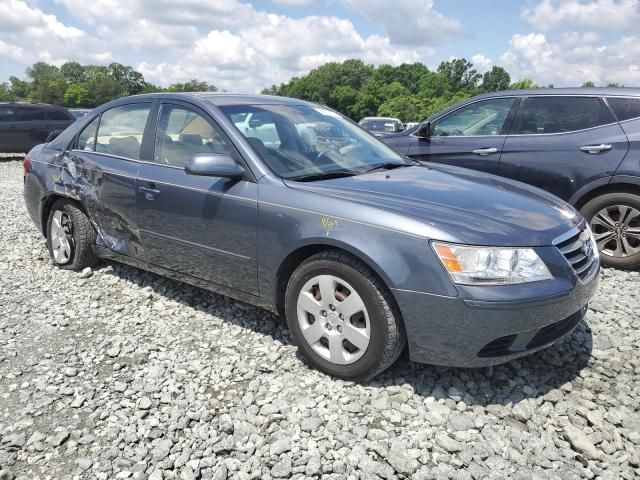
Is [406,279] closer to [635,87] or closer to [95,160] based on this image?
[95,160]

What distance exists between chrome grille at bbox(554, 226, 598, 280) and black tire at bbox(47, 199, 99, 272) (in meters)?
3.64

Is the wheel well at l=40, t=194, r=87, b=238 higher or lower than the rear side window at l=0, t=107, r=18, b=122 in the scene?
lower

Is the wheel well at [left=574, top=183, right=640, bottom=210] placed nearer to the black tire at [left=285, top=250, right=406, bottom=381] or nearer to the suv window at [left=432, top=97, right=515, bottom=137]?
the suv window at [left=432, top=97, right=515, bottom=137]

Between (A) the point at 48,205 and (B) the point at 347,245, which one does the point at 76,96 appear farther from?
(B) the point at 347,245

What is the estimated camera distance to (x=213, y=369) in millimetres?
3088

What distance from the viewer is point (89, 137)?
4.45m

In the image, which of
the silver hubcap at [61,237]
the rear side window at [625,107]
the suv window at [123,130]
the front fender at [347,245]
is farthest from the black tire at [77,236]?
the rear side window at [625,107]

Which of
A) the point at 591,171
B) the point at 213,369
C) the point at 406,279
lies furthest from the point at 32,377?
the point at 591,171

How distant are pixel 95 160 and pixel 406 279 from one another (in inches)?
116

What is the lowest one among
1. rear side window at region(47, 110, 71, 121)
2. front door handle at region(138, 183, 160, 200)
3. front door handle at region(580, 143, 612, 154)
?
front door handle at region(138, 183, 160, 200)

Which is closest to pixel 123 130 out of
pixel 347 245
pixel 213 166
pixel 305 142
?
pixel 213 166

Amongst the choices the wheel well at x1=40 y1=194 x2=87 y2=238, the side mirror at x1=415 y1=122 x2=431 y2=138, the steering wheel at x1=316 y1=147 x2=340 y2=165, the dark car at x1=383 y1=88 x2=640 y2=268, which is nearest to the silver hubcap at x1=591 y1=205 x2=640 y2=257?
the dark car at x1=383 y1=88 x2=640 y2=268

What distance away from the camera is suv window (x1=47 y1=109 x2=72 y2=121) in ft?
48.4

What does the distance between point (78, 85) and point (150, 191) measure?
Answer: 95.2 m
